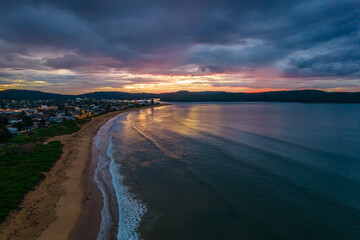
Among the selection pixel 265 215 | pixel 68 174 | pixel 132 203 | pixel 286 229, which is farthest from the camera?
pixel 68 174

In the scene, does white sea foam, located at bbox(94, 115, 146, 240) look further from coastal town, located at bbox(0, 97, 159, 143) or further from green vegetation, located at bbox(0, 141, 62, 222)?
coastal town, located at bbox(0, 97, 159, 143)

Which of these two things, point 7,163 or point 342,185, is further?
A: point 7,163

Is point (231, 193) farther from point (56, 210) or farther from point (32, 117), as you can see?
point (32, 117)

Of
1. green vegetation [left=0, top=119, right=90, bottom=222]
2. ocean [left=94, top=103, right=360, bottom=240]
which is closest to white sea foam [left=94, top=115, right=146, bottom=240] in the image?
ocean [left=94, top=103, right=360, bottom=240]

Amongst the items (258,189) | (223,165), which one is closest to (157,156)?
(223,165)

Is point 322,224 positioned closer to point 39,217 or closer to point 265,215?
point 265,215

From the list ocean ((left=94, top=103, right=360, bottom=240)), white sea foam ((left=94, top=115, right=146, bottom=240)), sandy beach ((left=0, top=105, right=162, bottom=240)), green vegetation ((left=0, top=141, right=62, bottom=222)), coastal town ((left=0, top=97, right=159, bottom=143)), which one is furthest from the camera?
coastal town ((left=0, top=97, right=159, bottom=143))

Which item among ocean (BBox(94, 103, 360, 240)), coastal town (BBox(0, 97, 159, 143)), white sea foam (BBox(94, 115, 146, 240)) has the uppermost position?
ocean (BBox(94, 103, 360, 240))

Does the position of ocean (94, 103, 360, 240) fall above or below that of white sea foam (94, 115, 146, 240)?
above
